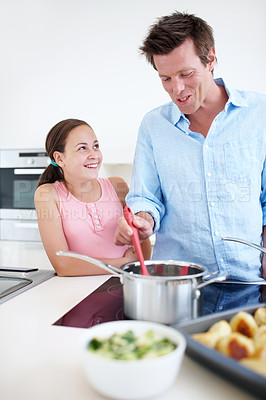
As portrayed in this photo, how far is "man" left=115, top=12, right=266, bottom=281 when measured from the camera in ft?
3.76

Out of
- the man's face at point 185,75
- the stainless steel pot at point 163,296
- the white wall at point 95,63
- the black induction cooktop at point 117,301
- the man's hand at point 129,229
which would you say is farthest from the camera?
the white wall at point 95,63

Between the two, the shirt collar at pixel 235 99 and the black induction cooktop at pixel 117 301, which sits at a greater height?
the shirt collar at pixel 235 99

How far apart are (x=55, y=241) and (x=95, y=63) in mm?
1612

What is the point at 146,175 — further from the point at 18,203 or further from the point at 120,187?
the point at 18,203

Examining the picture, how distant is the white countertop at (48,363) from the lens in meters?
0.53

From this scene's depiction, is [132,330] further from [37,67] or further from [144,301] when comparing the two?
[37,67]

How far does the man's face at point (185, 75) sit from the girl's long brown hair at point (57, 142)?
608mm

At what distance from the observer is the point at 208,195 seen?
1.25 m

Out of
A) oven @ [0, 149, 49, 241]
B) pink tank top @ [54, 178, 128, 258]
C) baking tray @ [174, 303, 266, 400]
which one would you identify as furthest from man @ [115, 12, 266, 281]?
oven @ [0, 149, 49, 241]

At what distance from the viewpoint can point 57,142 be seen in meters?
1.67

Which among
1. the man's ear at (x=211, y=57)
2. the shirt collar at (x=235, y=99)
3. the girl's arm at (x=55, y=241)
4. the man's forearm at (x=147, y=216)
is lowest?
the girl's arm at (x=55, y=241)

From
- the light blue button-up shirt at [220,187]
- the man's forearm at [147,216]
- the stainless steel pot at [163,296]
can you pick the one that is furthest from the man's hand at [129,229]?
the stainless steel pot at [163,296]

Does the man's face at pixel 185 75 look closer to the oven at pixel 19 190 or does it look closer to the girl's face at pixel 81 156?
the girl's face at pixel 81 156

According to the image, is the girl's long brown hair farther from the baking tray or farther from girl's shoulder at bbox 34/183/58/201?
the baking tray
